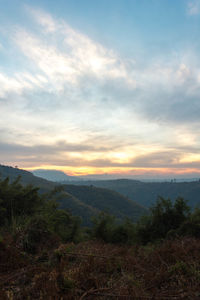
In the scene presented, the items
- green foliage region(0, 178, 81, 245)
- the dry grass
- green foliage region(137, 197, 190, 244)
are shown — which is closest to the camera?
the dry grass

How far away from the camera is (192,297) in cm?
314

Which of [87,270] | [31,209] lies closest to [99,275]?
[87,270]

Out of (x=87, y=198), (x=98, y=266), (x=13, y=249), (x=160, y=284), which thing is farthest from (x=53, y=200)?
(x=87, y=198)

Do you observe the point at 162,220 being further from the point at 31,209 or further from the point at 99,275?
the point at 99,275

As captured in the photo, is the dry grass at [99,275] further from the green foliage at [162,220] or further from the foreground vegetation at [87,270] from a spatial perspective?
the green foliage at [162,220]

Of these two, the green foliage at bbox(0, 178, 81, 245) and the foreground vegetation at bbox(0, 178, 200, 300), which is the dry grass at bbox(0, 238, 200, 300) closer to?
the foreground vegetation at bbox(0, 178, 200, 300)

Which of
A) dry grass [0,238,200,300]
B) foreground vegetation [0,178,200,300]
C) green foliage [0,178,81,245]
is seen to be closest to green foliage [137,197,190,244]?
green foliage [0,178,81,245]

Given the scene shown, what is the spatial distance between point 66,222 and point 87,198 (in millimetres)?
138748

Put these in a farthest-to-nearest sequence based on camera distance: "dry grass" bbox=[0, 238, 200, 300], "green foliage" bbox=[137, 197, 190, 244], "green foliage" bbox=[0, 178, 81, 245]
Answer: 1. "green foliage" bbox=[137, 197, 190, 244]
2. "green foliage" bbox=[0, 178, 81, 245]
3. "dry grass" bbox=[0, 238, 200, 300]

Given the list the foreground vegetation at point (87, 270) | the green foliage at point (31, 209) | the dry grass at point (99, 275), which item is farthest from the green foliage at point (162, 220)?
the dry grass at point (99, 275)

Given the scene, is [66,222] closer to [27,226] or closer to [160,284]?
[27,226]

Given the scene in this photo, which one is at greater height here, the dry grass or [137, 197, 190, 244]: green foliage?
the dry grass

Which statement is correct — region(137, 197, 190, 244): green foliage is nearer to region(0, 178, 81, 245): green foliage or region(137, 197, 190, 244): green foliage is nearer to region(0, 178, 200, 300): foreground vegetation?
region(0, 178, 81, 245): green foliage

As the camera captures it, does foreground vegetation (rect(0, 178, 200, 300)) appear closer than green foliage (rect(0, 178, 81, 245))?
Yes
